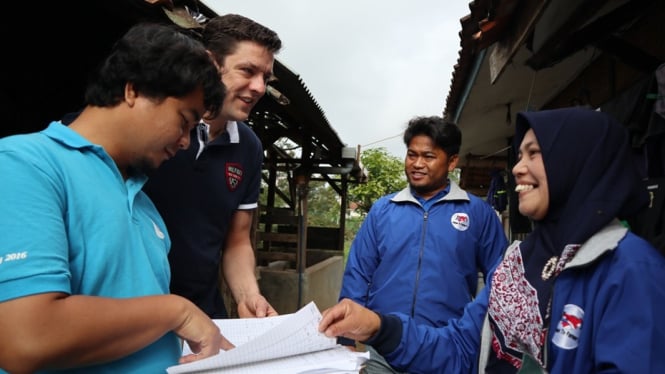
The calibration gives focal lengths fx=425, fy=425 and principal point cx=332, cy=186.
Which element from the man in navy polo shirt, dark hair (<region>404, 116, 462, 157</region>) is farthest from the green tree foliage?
the man in navy polo shirt

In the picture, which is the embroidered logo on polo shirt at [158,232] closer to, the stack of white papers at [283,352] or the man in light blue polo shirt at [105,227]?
the man in light blue polo shirt at [105,227]

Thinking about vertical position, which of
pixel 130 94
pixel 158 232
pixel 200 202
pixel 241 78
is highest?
pixel 241 78

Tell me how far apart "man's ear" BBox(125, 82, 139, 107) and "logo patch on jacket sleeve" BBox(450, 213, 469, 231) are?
87.2 inches

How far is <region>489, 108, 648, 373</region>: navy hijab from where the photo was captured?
1262mm

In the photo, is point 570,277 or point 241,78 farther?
point 241,78

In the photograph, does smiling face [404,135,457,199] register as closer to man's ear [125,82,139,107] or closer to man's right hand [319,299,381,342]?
man's right hand [319,299,381,342]

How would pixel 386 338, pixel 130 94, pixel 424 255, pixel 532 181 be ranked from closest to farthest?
pixel 130 94 → pixel 532 181 → pixel 386 338 → pixel 424 255

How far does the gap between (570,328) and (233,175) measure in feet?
4.74

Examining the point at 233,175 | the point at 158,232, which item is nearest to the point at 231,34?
the point at 233,175

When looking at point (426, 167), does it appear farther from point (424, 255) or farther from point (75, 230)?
point (75, 230)

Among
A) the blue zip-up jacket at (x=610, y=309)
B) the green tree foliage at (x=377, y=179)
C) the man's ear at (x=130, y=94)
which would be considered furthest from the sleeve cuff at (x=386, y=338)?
the green tree foliage at (x=377, y=179)

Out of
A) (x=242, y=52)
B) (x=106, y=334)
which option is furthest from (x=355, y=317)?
(x=242, y=52)

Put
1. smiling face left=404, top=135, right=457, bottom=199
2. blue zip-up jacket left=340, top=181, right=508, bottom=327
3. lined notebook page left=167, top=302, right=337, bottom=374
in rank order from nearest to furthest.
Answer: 1. lined notebook page left=167, top=302, right=337, bottom=374
2. blue zip-up jacket left=340, top=181, right=508, bottom=327
3. smiling face left=404, top=135, right=457, bottom=199

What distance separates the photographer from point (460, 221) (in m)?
2.83
